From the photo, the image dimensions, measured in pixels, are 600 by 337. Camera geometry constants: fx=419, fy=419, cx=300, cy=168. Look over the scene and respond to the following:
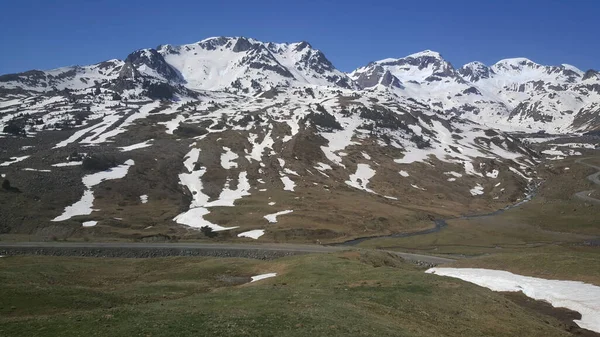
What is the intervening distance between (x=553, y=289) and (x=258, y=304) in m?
39.9

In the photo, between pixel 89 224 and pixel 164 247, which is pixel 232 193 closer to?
pixel 89 224

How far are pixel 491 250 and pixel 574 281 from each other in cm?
5255

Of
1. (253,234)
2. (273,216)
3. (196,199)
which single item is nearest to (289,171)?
(196,199)

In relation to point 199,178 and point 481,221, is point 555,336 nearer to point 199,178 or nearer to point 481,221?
point 481,221

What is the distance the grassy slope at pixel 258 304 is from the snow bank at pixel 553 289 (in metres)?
5.90

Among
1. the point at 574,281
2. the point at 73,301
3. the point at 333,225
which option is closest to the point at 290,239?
the point at 333,225

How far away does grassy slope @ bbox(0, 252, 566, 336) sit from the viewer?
85.9 ft

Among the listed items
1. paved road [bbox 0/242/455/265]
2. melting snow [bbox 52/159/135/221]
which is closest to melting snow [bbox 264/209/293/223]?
paved road [bbox 0/242/455/265]

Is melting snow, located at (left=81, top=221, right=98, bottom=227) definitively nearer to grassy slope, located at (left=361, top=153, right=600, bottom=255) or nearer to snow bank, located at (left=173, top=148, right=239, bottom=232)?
snow bank, located at (left=173, top=148, right=239, bottom=232)

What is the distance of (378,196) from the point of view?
580 feet

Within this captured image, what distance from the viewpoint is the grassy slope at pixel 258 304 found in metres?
26.2

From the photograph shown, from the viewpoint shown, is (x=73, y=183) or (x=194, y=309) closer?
(x=194, y=309)

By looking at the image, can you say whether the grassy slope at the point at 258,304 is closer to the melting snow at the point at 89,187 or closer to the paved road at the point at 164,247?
the paved road at the point at 164,247

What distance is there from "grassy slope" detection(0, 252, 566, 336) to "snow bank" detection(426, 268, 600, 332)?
19.3 feet
